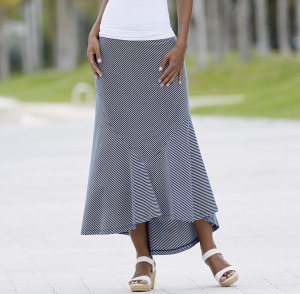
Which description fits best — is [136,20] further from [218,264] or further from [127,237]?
[127,237]

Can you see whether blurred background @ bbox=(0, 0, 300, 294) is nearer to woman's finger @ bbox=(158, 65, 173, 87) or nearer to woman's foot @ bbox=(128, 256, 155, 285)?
woman's foot @ bbox=(128, 256, 155, 285)

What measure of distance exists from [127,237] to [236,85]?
32.6 m

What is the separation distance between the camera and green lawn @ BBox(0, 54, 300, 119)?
25.3 m

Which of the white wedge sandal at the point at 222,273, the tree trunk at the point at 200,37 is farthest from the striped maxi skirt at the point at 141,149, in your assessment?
the tree trunk at the point at 200,37

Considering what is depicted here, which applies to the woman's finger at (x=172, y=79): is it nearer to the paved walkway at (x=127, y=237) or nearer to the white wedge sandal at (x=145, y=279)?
the white wedge sandal at (x=145, y=279)

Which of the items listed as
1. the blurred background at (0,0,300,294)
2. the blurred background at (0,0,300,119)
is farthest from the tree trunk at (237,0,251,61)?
the blurred background at (0,0,300,294)

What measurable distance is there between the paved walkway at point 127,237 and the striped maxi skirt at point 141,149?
39 centimetres

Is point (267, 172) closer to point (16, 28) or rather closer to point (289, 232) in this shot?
point (289, 232)

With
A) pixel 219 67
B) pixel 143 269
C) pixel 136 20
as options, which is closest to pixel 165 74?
pixel 136 20

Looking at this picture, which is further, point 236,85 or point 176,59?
point 236,85

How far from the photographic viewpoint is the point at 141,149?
533cm

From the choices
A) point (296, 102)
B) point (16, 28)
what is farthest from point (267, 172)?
point (16, 28)

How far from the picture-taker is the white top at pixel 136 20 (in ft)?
17.3

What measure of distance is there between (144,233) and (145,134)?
0.48m
